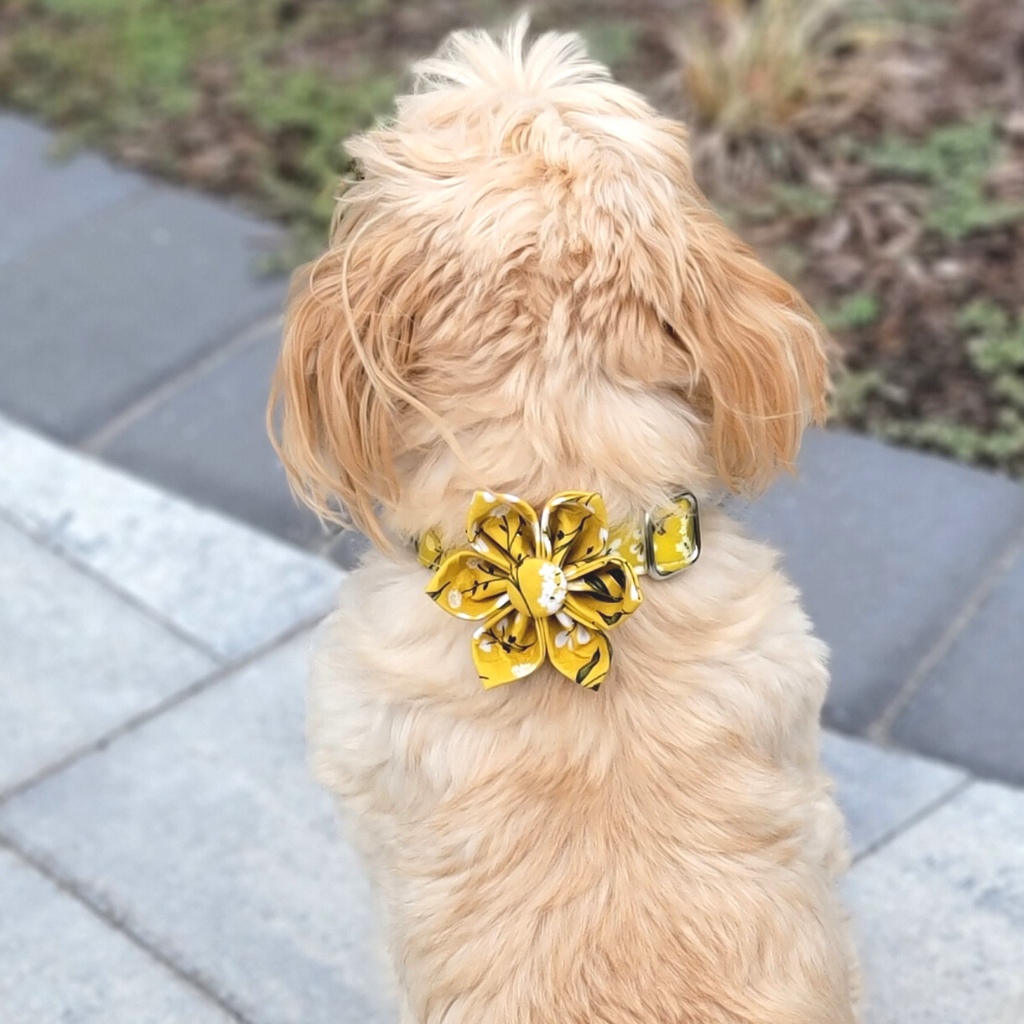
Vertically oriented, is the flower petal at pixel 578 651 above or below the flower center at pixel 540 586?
below

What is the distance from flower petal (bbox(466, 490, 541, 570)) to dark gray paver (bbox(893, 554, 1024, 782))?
1770 mm

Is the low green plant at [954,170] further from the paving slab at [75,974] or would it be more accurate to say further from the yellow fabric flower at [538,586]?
the paving slab at [75,974]

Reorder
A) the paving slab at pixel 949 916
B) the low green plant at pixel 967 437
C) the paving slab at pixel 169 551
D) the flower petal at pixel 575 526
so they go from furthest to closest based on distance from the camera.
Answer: the low green plant at pixel 967 437, the paving slab at pixel 169 551, the paving slab at pixel 949 916, the flower petal at pixel 575 526

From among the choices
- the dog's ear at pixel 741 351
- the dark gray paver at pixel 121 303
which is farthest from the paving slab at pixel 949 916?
the dark gray paver at pixel 121 303

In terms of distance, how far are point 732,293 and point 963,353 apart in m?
2.63

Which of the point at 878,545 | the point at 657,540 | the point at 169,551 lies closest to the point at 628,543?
the point at 657,540

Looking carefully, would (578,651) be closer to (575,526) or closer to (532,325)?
(575,526)

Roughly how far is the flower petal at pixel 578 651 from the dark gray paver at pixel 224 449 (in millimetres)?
2133

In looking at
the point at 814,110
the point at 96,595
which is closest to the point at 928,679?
the point at 96,595

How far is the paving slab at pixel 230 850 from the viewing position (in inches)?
115

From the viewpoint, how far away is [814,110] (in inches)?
212

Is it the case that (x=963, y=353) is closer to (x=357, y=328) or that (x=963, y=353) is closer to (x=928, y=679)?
(x=928, y=679)

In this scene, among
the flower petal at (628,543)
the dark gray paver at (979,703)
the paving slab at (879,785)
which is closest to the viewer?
the flower petal at (628,543)

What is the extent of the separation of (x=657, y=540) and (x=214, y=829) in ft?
5.54
